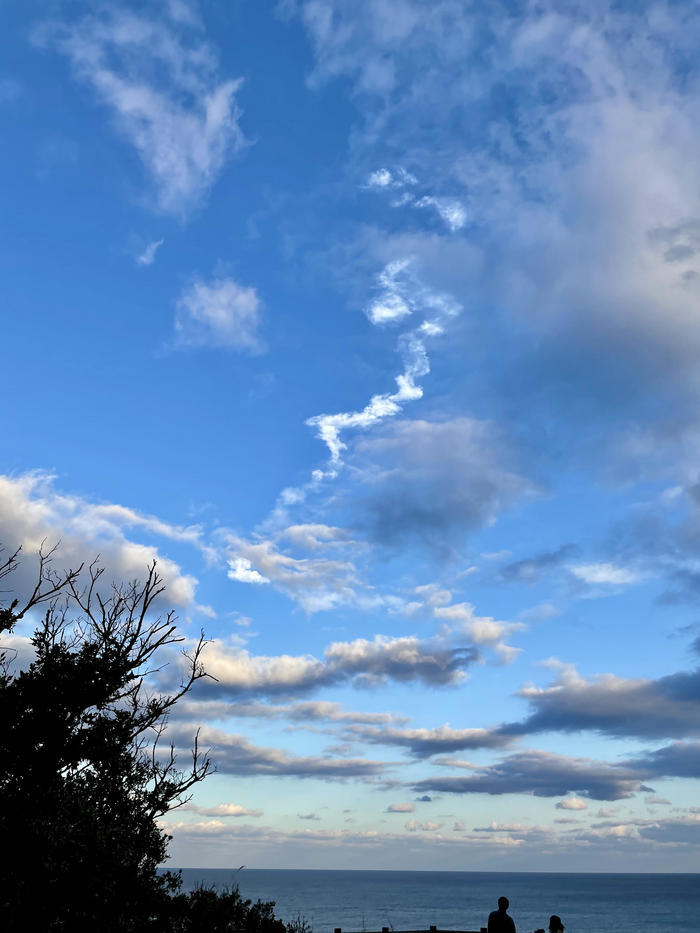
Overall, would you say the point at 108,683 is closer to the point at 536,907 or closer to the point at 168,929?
the point at 168,929

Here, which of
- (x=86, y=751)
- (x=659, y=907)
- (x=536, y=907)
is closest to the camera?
(x=86, y=751)

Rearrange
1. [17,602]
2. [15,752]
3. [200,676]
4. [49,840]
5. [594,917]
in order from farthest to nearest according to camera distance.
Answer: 1. [594,917]
2. [200,676]
3. [17,602]
4. [15,752]
5. [49,840]

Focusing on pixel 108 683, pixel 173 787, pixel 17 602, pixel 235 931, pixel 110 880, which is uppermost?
pixel 17 602

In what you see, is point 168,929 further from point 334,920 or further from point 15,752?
point 334,920

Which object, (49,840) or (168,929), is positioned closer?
(49,840)

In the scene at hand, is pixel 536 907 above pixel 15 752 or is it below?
below

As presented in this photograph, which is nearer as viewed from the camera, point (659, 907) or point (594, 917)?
point (594, 917)

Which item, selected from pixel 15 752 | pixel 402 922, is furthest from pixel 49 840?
pixel 402 922

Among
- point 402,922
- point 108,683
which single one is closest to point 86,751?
point 108,683

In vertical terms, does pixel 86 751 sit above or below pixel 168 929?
above

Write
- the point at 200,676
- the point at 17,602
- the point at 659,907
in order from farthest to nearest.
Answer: the point at 659,907, the point at 200,676, the point at 17,602

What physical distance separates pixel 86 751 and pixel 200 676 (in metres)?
5.36

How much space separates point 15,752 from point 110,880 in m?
3.79

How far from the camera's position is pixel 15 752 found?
1691 centimetres
